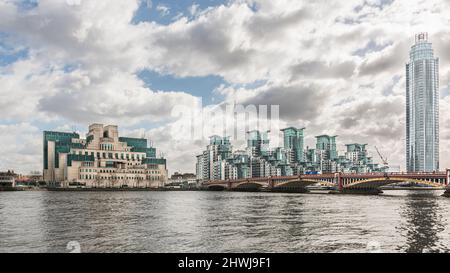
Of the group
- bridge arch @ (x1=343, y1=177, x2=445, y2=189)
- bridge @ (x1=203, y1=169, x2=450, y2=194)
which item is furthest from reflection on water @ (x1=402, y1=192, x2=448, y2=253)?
bridge arch @ (x1=343, y1=177, x2=445, y2=189)

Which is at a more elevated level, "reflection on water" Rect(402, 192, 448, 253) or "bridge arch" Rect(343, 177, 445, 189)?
"reflection on water" Rect(402, 192, 448, 253)

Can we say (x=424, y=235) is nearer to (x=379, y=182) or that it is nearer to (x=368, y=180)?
(x=368, y=180)

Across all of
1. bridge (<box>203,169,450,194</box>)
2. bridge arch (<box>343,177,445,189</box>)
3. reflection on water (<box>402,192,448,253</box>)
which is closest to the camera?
reflection on water (<box>402,192,448,253</box>)

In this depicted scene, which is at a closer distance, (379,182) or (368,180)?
(368,180)

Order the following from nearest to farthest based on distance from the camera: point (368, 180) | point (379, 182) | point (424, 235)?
1. point (424, 235)
2. point (368, 180)
3. point (379, 182)

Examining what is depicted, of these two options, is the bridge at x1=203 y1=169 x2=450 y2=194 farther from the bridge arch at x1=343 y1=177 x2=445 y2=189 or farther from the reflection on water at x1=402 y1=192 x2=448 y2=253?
the reflection on water at x1=402 y1=192 x2=448 y2=253

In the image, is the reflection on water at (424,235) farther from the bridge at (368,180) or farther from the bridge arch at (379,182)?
the bridge arch at (379,182)

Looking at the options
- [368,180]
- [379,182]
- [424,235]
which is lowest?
[379,182]

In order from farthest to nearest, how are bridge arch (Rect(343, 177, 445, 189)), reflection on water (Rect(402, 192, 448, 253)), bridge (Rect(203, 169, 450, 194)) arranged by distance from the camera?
bridge arch (Rect(343, 177, 445, 189)) → bridge (Rect(203, 169, 450, 194)) → reflection on water (Rect(402, 192, 448, 253))

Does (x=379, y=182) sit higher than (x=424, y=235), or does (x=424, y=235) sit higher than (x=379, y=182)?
(x=424, y=235)

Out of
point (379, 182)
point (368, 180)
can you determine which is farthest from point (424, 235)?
point (379, 182)
